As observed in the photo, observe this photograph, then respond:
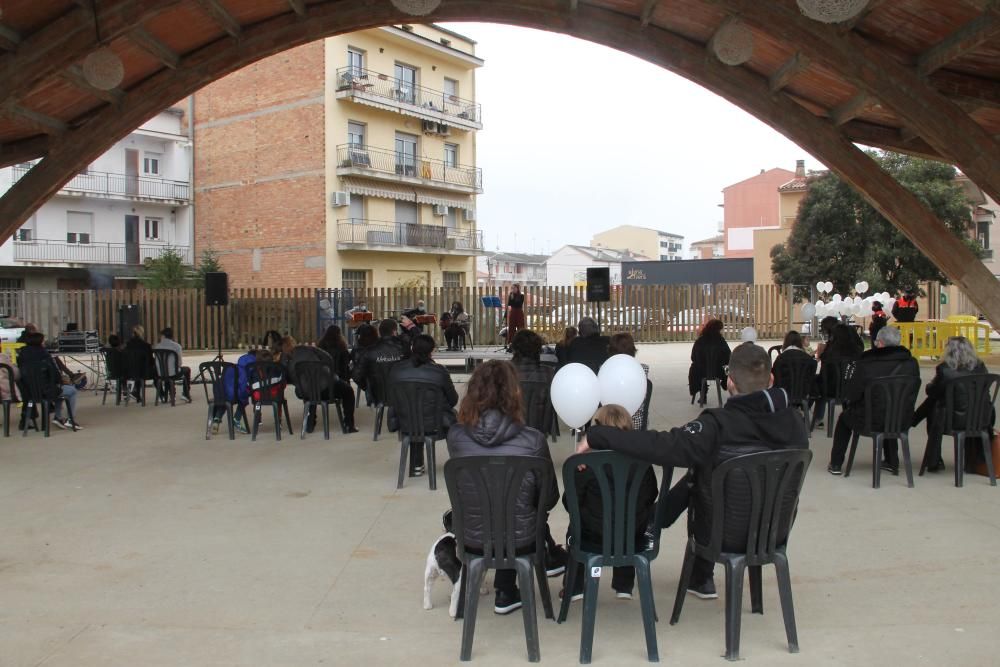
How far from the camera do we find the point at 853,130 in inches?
466

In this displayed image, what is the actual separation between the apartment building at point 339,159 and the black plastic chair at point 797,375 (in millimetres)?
26150

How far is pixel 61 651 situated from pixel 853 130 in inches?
450

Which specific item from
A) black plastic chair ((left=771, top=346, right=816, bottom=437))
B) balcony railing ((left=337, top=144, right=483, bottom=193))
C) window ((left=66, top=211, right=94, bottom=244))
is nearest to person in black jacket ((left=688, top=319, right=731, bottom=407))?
black plastic chair ((left=771, top=346, right=816, bottom=437))

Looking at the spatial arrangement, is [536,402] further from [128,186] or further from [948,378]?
[128,186]

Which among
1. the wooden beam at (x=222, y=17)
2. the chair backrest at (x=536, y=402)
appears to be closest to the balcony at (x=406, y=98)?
the wooden beam at (x=222, y=17)

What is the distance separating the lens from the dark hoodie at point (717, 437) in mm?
3287

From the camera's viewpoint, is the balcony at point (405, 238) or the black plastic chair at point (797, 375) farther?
the balcony at point (405, 238)

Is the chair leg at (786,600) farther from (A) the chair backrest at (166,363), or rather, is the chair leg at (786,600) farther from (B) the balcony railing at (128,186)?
(B) the balcony railing at (128,186)

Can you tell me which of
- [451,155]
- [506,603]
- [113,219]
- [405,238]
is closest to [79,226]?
[113,219]

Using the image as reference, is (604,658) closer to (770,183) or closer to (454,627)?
(454,627)

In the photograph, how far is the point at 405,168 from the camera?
116 ft

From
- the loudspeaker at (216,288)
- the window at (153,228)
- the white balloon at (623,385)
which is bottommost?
the white balloon at (623,385)

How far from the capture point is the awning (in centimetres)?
3322

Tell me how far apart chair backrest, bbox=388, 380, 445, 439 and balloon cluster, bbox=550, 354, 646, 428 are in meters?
2.20
